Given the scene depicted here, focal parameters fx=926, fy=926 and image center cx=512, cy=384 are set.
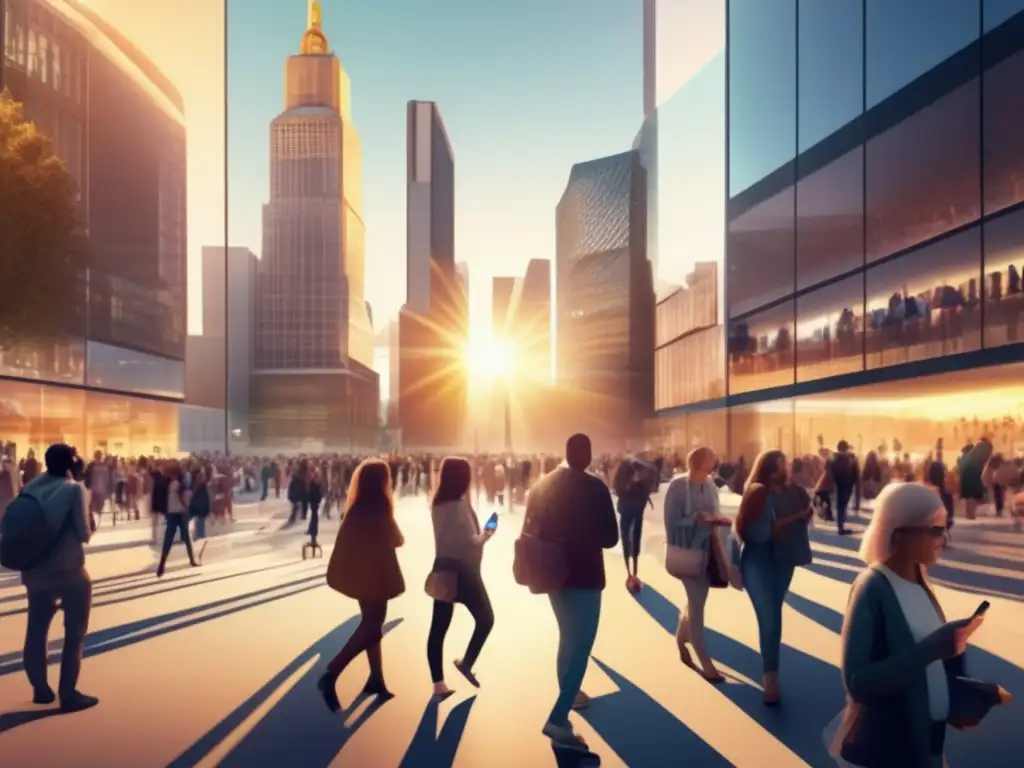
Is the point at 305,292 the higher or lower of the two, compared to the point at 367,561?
higher

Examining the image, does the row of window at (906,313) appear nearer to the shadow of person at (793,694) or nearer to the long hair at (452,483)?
the shadow of person at (793,694)

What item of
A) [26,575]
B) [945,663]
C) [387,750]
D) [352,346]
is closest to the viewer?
[945,663]

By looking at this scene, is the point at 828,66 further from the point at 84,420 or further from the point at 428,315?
the point at 428,315

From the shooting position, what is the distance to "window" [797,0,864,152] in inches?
1264

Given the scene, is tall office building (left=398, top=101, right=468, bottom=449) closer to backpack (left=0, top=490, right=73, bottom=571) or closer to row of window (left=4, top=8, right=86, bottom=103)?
row of window (left=4, top=8, right=86, bottom=103)

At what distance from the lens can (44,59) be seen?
46344 millimetres

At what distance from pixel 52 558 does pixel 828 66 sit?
33786 millimetres

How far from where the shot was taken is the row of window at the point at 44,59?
4309 centimetres

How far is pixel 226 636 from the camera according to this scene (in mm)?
A: 9109

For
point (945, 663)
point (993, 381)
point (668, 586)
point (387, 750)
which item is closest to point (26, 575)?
point (387, 750)

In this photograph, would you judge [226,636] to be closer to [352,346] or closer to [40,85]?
[40,85]

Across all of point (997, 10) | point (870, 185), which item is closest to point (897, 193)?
point (870, 185)

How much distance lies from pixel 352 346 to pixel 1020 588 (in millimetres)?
118162

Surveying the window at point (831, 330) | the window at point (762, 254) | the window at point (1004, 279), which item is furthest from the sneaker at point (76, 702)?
the window at point (762, 254)
